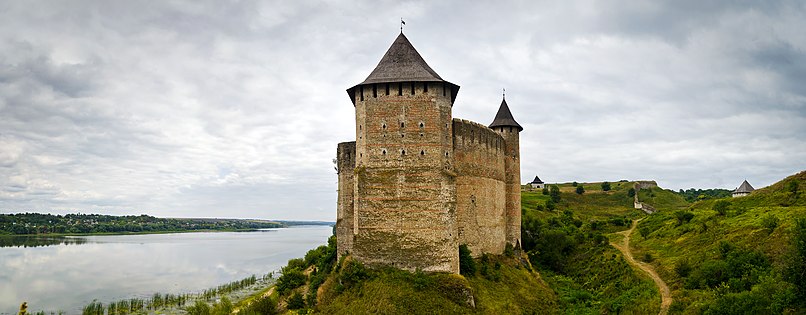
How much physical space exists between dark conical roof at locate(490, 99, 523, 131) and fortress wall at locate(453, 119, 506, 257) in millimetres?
2755

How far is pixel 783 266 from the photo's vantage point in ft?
57.2

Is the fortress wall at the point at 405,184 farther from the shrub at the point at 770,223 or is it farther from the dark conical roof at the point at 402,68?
the shrub at the point at 770,223

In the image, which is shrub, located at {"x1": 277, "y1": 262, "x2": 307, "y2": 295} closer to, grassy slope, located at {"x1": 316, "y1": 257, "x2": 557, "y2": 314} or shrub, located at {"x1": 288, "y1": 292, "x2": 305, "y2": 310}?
shrub, located at {"x1": 288, "y1": 292, "x2": 305, "y2": 310}

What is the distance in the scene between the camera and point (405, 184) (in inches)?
867

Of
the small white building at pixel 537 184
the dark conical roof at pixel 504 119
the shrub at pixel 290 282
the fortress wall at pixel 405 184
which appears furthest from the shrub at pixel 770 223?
the small white building at pixel 537 184

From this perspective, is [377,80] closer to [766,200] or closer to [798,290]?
[798,290]

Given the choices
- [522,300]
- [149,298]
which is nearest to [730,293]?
[522,300]

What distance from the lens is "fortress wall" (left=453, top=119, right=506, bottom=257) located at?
82.2ft

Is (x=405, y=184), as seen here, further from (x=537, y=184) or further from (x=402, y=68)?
(x=537, y=184)

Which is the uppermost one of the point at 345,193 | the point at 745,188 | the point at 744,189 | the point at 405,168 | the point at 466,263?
the point at 405,168

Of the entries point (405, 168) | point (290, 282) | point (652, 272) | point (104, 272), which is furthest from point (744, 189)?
point (104, 272)

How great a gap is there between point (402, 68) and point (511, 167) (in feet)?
37.6

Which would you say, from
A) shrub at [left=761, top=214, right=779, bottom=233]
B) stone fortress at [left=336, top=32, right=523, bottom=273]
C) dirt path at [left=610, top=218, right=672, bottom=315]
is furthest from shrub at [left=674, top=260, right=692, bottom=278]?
stone fortress at [left=336, top=32, right=523, bottom=273]

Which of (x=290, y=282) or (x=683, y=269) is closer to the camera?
(x=683, y=269)
